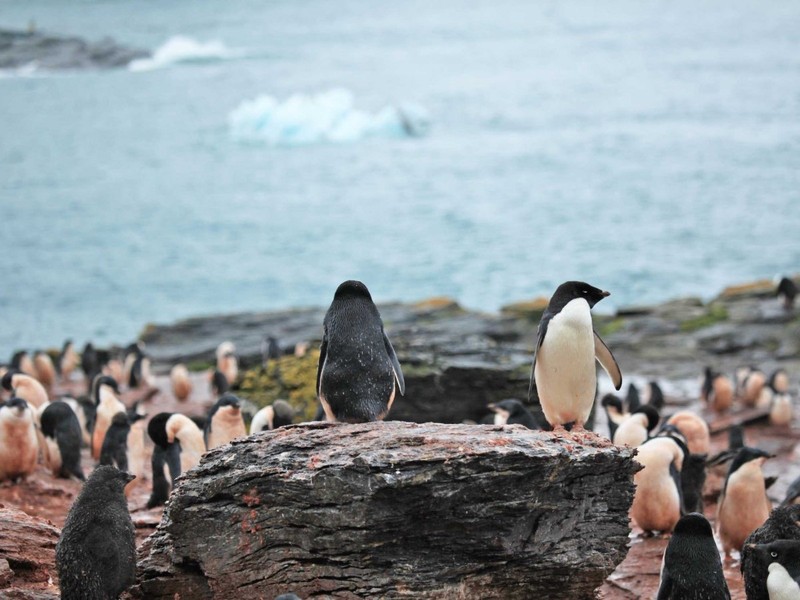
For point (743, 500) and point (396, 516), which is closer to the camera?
point (396, 516)

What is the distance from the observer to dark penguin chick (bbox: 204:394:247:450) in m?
10.4

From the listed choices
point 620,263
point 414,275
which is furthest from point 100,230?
point 620,263

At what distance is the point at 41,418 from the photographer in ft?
38.4

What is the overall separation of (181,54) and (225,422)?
89.1 meters

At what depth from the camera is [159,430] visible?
10375 millimetres

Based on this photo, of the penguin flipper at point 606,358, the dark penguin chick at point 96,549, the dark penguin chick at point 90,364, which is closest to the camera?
the dark penguin chick at point 96,549

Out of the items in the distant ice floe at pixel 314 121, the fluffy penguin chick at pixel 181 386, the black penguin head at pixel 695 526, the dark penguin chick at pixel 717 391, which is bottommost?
the dark penguin chick at pixel 717 391

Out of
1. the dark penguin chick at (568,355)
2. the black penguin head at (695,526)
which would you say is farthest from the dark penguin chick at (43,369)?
the black penguin head at (695,526)

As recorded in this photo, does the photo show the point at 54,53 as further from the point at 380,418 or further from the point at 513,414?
the point at 380,418

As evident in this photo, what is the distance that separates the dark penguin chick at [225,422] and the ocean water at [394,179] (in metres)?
17.3

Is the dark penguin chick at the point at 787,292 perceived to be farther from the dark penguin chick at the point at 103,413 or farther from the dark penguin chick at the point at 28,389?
the dark penguin chick at the point at 28,389

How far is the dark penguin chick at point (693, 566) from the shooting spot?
6.74 metres

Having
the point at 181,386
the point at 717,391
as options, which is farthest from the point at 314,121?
the point at 717,391

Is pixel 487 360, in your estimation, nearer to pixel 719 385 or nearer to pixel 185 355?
pixel 719 385
